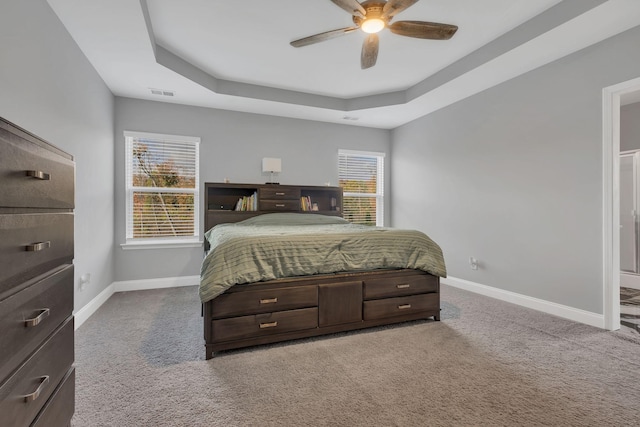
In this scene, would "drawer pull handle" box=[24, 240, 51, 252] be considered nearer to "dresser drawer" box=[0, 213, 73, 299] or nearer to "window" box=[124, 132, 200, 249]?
"dresser drawer" box=[0, 213, 73, 299]

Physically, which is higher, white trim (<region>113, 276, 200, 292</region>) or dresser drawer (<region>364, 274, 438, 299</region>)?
dresser drawer (<region>364, 274, 438, 299</region>)

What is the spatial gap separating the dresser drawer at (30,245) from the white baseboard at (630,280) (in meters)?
5.94

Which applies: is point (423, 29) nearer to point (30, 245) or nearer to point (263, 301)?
point (263, 301)

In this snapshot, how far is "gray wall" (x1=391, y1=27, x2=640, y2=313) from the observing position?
2.65m

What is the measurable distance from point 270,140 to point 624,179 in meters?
5.07

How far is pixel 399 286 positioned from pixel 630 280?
3.78m

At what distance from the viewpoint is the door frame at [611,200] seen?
253cm

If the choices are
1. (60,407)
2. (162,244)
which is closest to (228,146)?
(162,244)

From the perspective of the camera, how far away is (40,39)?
6.59 feet

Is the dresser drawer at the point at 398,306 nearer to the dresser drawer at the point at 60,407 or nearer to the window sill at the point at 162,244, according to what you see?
the dresser drawer at the point at 60,407

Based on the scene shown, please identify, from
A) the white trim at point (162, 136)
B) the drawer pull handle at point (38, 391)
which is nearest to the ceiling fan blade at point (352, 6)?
the drawer pull handle at point (38, 391)

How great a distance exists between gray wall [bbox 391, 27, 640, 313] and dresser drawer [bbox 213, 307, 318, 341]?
2433 mm

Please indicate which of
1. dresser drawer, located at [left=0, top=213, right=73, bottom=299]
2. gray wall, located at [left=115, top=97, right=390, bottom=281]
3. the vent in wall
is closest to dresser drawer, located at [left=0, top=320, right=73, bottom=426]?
dresser drawer, located at [left=0, top=213, right=73, bottom=299]

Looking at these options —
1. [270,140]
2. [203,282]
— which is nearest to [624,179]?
[270,140]
